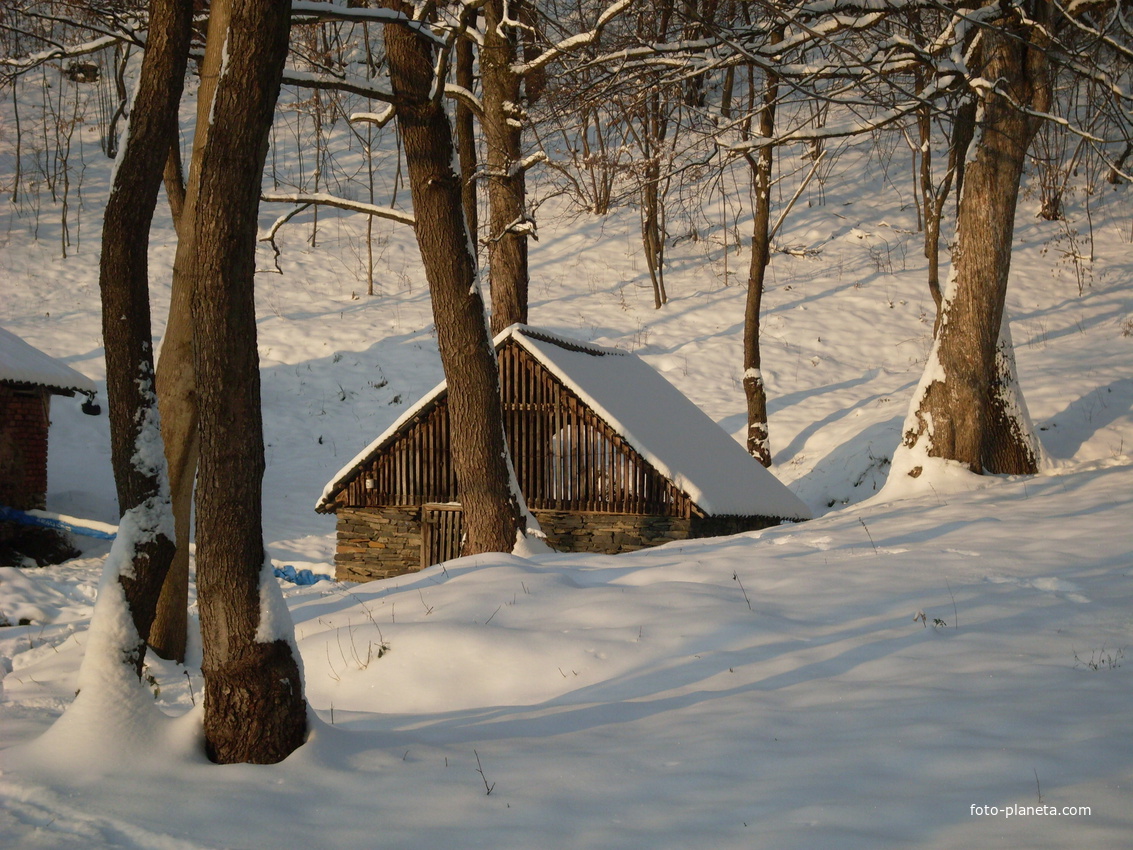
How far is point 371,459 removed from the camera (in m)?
14.0

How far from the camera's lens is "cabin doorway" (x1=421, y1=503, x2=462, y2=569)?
1353cm

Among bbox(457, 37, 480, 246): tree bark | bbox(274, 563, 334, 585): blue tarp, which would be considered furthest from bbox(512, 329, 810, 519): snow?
bbox(274, 563, 334, 585): blue tarp

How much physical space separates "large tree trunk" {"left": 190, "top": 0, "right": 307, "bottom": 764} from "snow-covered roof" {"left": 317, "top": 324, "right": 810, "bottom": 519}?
8.86m

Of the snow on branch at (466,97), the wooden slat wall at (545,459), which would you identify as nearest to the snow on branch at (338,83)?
the snow on branch at (466,97)

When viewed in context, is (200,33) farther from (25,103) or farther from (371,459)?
(25,103)

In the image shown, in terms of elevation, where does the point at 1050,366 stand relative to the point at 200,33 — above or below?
below

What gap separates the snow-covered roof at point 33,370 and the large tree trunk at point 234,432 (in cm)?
1372

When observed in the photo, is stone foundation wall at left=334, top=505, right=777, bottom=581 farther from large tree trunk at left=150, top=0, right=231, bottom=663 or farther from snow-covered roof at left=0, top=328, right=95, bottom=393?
large tree trunk at left=150, top=0, right=231, bottom=663

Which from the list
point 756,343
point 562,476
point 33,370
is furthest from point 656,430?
point 33,370

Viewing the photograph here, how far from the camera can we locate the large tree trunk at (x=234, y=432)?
3.71m

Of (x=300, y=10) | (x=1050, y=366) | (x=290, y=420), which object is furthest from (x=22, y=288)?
(x=1050, y=366)

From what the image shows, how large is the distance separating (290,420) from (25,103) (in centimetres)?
1826

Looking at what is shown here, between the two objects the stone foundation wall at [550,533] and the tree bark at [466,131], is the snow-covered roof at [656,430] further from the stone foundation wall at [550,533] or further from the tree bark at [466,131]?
the tree bark at [466,131]

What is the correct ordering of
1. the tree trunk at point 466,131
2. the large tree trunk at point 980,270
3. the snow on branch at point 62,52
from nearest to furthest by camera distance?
the snow on branch at point 62,52, the large tree trunk at point 980,270, the tree trunk at point 466,131
